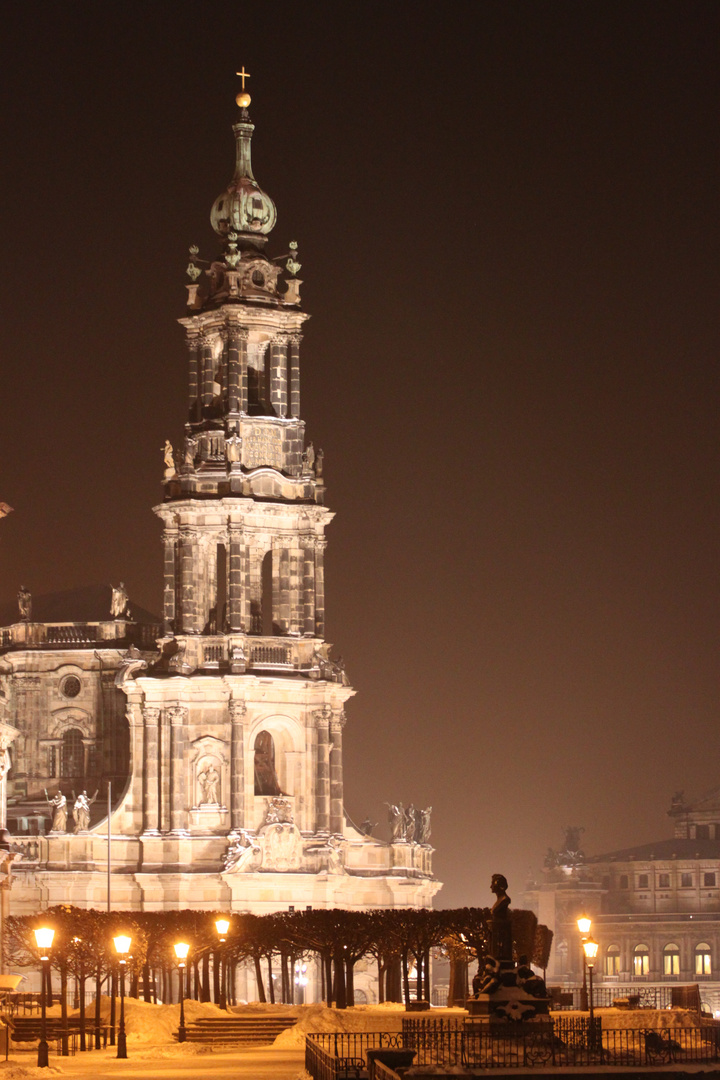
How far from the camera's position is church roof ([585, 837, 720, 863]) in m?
157

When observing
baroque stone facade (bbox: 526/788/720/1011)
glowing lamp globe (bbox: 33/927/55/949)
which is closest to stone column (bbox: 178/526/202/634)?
glowing lamp globe (bbox: 33/927/55/949)

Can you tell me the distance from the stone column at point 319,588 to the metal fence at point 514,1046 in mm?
42224

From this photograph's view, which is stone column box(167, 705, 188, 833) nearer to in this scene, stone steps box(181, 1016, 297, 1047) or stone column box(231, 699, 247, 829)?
stone column box(231, 699, 247, 829)

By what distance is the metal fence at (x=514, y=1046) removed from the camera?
4291 centimetres

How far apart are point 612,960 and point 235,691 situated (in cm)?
6948

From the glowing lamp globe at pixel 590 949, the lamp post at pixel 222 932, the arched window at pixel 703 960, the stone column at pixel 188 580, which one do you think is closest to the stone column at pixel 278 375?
the stone column at pixel 188 580

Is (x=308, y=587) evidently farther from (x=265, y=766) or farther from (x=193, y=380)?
(x=193, y=380)

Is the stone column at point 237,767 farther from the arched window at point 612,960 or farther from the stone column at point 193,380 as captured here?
the arched window at point 612,960

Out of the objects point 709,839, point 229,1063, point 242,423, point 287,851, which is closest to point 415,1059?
point 229,1063

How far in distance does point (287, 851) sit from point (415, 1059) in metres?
46.9

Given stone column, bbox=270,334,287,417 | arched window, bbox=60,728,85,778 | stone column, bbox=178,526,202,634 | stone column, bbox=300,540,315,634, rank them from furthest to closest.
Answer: arched window, bbox=60,728,85,778, stone column, bbox=270,334,287,417, stone column, bbox=300,540,315,634, stone column, bbox=178,526,202,634

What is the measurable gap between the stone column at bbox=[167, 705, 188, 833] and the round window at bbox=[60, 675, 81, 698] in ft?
36.5

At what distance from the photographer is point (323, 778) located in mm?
92250

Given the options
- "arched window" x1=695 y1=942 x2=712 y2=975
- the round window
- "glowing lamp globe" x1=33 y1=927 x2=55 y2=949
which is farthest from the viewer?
"arched window" x1=695 y1=942 x2=712 y2=975
